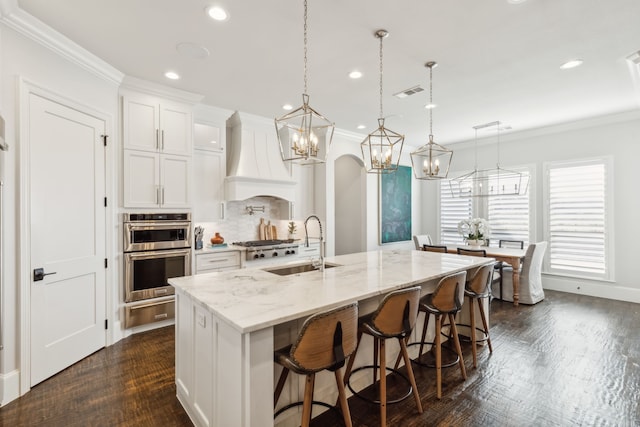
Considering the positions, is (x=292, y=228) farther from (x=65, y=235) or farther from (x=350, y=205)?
(x=65, y=235)

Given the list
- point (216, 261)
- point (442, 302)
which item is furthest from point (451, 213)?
point (216, 261)

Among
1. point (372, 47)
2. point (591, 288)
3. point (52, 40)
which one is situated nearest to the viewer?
point (52, 40)

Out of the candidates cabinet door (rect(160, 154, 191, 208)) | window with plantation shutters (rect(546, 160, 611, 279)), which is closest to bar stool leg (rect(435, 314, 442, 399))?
cabinet door (rect(160, 154, 191, 208))

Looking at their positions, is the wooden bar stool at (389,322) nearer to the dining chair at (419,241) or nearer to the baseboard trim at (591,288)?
the dining chair at (419,241)

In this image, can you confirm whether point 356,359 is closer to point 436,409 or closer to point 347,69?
point 436,409

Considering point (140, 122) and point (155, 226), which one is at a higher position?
point (140, 122)

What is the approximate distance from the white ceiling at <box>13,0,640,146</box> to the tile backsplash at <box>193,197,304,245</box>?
1662mm

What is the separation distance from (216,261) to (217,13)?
303 cm

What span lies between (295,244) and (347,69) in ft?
9.53

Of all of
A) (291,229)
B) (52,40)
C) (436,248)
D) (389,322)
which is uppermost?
(52,40)

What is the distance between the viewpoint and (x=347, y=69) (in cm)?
338

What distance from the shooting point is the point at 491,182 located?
21.8ft

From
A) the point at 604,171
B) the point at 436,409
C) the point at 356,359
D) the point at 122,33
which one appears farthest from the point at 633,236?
the point at 122,33

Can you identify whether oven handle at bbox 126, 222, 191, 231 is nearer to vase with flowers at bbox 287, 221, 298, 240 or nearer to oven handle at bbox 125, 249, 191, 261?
oven handle at bbox 125, 249, 191, 261
